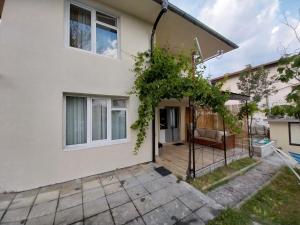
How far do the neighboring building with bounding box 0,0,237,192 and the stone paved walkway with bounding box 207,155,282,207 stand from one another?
2.87 meters

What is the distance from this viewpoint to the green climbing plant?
4883 mm

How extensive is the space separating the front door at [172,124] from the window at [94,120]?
5525 mm

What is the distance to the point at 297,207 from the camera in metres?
4.19

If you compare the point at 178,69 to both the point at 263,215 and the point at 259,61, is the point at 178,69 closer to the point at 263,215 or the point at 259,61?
the point at 263,215

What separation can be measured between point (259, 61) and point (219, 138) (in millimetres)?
16060

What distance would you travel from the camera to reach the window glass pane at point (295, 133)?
1155cm

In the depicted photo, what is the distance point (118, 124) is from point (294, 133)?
13631 millimetres

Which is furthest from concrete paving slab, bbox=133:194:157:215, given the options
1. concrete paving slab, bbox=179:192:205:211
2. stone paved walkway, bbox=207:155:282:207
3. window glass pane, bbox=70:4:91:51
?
window glass pane, bbox=70:4:91:51

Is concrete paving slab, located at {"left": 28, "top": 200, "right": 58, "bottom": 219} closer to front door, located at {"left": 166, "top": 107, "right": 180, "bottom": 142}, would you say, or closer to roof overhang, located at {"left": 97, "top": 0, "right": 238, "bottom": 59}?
roof overhang, located at {"left": 97, "top": 0, "right": 238, "bottom": 59}

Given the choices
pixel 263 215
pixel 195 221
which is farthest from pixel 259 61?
pixel 195 221

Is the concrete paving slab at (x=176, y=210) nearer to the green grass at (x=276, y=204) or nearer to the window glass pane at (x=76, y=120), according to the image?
the green grass at (x=276, y=204)

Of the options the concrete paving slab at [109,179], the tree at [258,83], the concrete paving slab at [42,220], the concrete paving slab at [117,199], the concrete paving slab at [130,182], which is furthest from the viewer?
the tree at [258,83]

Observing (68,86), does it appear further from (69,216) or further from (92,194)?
(69,216)

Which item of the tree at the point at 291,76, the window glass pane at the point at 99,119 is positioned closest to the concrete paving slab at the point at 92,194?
the window glass pane at the point at 99,119
